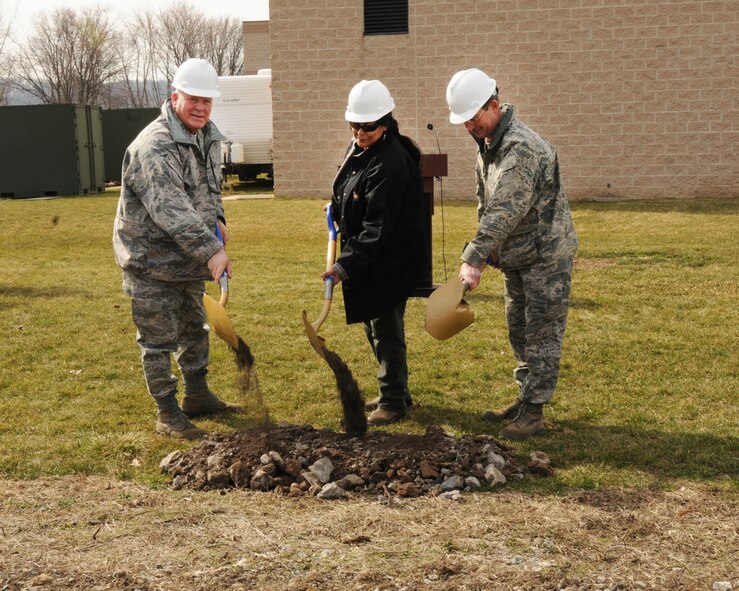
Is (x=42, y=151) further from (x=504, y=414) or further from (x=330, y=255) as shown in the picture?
(x=504, y=414)

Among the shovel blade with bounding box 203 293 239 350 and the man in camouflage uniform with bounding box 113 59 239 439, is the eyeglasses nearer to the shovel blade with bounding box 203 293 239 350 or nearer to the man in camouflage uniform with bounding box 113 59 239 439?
the man in camouflage uniform with bounding box 113 59 239 439

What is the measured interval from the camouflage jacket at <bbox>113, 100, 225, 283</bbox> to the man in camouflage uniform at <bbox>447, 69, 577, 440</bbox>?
1.52m

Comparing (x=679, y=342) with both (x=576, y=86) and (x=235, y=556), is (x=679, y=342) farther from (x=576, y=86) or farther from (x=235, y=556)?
(x=576, y=86)

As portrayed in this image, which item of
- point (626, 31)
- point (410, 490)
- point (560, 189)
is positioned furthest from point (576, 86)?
point (410, 490)

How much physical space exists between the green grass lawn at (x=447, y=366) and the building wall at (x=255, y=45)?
36.2 meters

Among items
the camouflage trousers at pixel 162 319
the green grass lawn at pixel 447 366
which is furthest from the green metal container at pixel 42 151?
the camouflage trousers at pixel 162 319

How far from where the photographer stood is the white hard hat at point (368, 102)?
5676 millimetres

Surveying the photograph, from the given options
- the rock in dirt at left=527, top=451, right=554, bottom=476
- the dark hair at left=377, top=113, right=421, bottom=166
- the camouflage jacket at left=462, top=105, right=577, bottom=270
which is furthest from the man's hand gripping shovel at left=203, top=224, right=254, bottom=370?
the rock in dirt at left=527, top=451, right=554, bottom=476

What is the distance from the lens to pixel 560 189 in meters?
5.73

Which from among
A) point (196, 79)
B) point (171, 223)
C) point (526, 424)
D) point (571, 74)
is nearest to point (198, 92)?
point (196, 79)

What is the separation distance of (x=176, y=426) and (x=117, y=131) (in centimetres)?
2544

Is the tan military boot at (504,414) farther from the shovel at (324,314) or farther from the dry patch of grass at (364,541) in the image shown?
the dry patch of grass at (364,541)

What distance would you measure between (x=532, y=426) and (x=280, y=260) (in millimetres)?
8658

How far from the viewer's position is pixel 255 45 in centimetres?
4972
